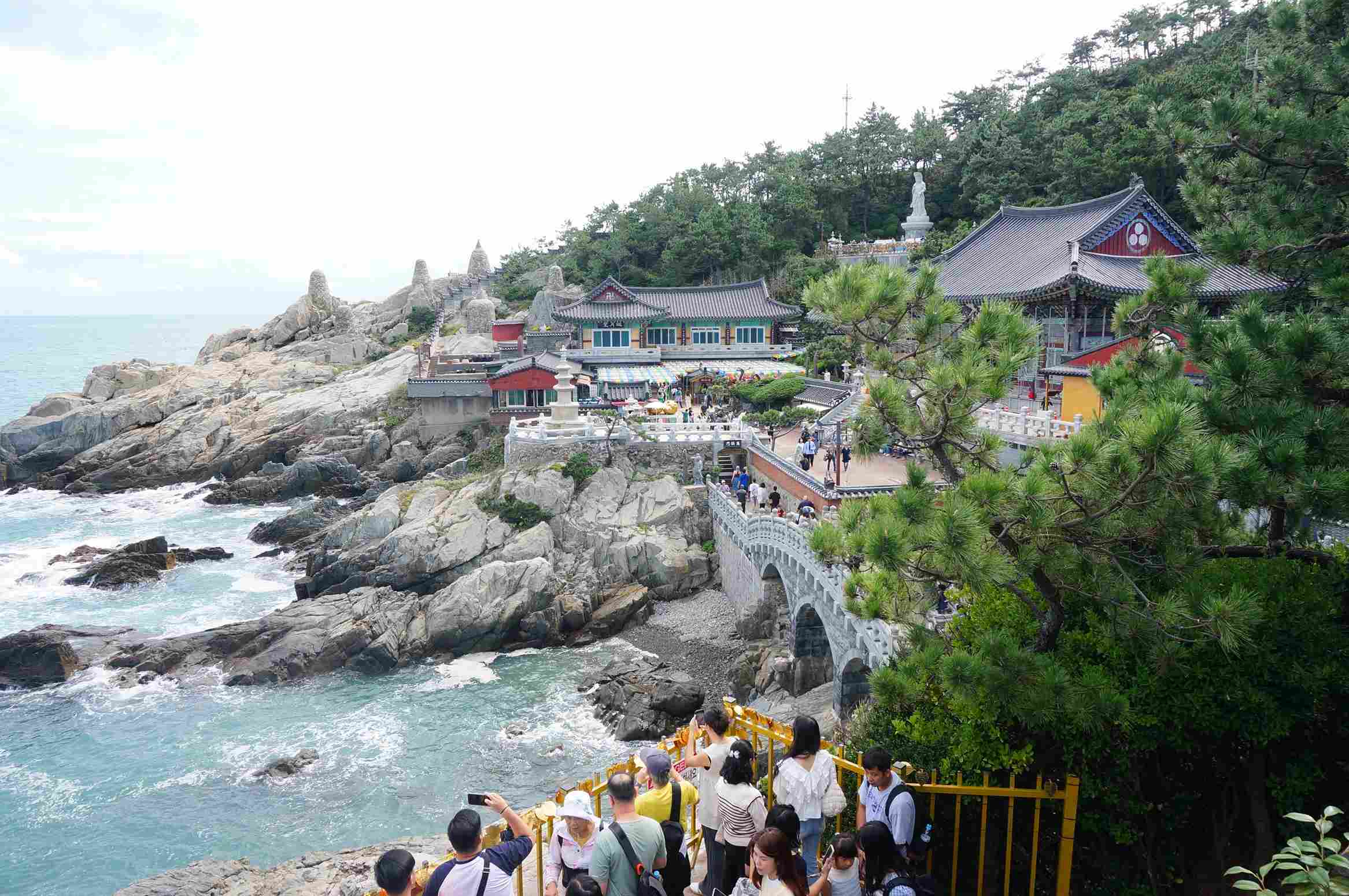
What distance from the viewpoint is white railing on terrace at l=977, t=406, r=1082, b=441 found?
984 inches

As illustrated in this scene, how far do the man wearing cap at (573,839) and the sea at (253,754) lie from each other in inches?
545

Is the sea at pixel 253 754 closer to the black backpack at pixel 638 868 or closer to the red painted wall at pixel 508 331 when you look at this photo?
the black backpack at pixel 638 868

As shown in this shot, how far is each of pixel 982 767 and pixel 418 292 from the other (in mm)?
66549

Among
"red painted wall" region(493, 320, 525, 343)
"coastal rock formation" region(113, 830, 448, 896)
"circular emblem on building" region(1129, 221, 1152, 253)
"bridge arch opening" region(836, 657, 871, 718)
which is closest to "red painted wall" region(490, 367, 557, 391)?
"red painted wall" region(493, 320, 525, 343)

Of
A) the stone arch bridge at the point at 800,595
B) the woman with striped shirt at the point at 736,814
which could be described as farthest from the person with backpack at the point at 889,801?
the stone arch bridge at the point at 800,595

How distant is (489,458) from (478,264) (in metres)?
35.3

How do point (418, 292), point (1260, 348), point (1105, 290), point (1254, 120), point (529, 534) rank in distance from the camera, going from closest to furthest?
point (1260, 348) < point (1254, 120) < point (1105, 290) < point (529, 534) < point (418, 292)

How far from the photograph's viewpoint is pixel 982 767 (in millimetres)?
9406

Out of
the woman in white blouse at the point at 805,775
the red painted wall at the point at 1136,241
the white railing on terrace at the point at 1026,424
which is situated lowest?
the woman in white blouse at the point at 805,775

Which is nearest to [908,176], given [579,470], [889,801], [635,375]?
[635,375]

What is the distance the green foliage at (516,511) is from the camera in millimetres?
32062

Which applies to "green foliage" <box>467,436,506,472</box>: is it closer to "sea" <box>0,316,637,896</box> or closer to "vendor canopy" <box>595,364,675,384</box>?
"vendor canopy" <box>595,364,675,384</box>

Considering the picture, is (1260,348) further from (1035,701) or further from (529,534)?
(529,534)

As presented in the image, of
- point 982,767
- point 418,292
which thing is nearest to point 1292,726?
point 982,767
